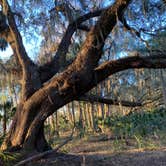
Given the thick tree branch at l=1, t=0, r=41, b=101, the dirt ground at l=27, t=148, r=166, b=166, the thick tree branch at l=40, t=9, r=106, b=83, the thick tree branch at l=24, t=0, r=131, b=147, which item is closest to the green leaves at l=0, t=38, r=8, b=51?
the thick tree branch at l=40, t=9, r=106, b=83

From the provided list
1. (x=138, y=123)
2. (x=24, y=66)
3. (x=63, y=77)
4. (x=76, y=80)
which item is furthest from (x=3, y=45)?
(x=138, y=123)

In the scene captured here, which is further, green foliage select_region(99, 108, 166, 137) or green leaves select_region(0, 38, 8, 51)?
green foliage select_region(99, 108, 166, 137)

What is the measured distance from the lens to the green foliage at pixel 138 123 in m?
16.8

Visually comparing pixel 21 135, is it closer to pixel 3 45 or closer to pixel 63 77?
pixel 63 77

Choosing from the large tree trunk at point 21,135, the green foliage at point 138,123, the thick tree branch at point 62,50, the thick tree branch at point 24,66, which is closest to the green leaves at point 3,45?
the thick tree branch at point 62,50

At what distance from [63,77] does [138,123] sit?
11.6 metres

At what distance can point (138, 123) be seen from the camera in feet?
61.2

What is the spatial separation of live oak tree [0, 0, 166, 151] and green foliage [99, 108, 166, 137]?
8.49 metres

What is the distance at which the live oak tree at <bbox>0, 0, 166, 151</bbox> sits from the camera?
7.36 metres

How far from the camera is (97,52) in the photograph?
24.9ft

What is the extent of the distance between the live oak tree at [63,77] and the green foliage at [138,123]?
8.49m

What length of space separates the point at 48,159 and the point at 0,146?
1214 mm

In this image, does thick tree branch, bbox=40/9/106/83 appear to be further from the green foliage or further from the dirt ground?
the green foliage

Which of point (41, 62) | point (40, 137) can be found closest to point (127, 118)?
point (41, 62)
